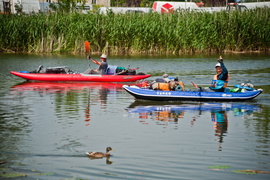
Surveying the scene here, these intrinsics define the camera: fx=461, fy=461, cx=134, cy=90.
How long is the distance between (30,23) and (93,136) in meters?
22.6

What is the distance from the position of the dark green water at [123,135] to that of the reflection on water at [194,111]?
26mm

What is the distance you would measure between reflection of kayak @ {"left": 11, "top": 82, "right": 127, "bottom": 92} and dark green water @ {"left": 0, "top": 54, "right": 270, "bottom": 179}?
0.13ft

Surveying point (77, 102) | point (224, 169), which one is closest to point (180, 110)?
point (77, 102)

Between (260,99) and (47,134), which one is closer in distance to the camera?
(47,134)

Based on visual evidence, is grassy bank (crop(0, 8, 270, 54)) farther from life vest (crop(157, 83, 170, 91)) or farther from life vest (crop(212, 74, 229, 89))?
life vest (crop(157, 83, 170, 91))

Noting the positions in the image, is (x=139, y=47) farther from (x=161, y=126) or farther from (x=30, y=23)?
(x=161, y=126)

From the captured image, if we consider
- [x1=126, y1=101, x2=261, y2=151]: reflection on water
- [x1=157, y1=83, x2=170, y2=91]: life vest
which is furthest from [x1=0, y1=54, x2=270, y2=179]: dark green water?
[x1=157, y1=83, x2=170, y2=91]: life vest

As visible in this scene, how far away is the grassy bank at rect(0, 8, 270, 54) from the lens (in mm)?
30328

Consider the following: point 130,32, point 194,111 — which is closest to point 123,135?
point 194,111

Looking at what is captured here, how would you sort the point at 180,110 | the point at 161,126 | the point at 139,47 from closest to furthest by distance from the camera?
1. the point at 161,126
2. the point at 180,110
3. the point at 139,47

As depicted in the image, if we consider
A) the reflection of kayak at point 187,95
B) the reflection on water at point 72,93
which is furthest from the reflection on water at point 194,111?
the reflection on water at point 72,93

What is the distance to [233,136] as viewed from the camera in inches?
398

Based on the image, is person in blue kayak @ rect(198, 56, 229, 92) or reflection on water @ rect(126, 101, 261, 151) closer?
reflection on water @ rect(126, 101, 261, 151)

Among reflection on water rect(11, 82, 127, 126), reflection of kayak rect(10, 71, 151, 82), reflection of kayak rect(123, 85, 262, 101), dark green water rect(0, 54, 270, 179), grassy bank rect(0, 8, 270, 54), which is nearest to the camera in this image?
dark green water rect(0, 54, 270, 179)
